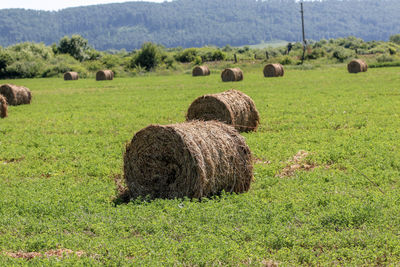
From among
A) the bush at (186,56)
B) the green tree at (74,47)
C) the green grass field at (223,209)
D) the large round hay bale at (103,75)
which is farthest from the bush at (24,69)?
the green grass field at (223,209)

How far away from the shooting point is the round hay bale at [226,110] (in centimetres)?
1642

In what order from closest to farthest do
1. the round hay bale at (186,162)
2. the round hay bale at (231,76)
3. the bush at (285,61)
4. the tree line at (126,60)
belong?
the round hay bale at (186,162) < the round hay bale at (231,76) < the tree line at (126,60) < the bush at (285,61)

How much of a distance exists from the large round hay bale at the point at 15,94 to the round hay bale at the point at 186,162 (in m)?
21.1

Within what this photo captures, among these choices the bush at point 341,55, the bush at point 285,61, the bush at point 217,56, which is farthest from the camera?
the bush at point 217,56

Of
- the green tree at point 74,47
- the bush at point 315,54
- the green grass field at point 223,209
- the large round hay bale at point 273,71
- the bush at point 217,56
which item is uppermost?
the green tree at point 74,47

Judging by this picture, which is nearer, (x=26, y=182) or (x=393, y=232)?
(x=393, y=232)

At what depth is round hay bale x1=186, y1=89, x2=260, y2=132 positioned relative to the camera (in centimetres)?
1642

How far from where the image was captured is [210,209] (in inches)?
329

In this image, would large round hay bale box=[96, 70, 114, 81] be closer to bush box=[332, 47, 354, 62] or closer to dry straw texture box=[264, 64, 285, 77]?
dry straw texture box=[264, 64, 285, 77]

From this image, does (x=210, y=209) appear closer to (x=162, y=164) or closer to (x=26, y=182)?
(x=162, y=164)

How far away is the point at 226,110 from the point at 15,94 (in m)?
17.3

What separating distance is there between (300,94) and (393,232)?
844 inches

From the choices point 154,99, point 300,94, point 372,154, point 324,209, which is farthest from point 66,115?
point 324,209

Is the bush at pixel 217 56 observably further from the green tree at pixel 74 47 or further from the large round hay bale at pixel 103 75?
the large round hay bale at pixel 103 75
